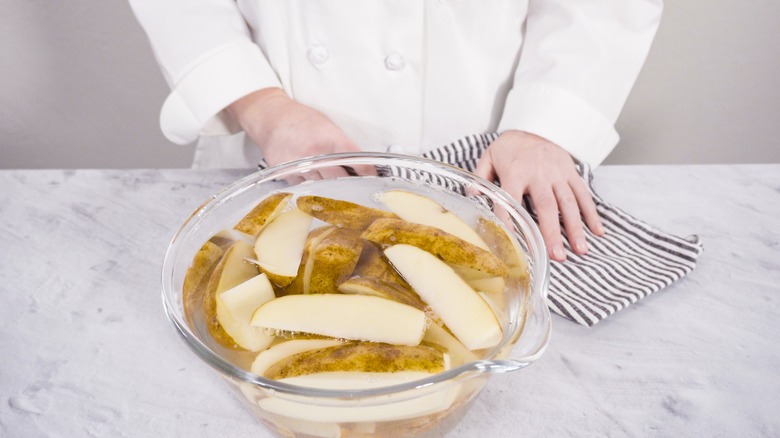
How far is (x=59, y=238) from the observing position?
0.63 m

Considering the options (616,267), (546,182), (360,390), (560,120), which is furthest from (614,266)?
(360,390)

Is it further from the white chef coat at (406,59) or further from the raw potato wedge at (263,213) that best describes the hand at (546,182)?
the raw potato wedge at (263,213)

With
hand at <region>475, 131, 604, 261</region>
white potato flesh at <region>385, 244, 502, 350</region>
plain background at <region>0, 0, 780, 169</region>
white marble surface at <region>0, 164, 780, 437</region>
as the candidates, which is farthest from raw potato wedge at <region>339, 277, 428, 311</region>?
plain background at <region>0, 0, 780, 169</region>

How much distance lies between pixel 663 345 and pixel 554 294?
9 cm

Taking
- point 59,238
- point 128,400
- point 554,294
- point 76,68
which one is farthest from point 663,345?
point 76,68

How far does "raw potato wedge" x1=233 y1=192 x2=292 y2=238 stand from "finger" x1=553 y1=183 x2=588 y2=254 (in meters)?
0.27

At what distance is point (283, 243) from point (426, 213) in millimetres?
107

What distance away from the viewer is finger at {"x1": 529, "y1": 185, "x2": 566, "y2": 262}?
0.58 meters

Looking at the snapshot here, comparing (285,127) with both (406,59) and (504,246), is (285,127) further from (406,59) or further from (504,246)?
(504,246)

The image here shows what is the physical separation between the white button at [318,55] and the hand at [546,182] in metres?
0.23

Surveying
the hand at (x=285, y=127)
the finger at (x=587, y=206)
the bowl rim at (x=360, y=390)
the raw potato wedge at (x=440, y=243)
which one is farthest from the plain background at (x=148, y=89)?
the raw potato wedge at (x=440, y=243)

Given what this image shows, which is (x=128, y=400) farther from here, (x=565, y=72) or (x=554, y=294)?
(x=565, y=72)

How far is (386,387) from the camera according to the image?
32cm

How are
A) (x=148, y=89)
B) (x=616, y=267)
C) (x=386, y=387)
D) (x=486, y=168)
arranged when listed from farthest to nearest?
(x=148, y=89), (x=486, y=168), (x=616, y=267), (x=386, y=387)
